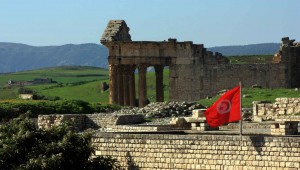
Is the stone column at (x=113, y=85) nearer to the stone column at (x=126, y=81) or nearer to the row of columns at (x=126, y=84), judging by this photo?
the row of columns at (x=126, y=84)

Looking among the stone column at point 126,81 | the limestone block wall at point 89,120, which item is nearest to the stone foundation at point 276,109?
the limestone block wall at point 89,120

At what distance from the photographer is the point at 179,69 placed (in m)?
52.5

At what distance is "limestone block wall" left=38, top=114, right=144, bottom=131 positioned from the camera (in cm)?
3849

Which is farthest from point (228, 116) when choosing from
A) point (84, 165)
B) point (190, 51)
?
point (190, 51)

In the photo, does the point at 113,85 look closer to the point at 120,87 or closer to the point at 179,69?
the point at 120,87

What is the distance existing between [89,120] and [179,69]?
13072 millimetres

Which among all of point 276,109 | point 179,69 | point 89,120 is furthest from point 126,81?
point 276,109

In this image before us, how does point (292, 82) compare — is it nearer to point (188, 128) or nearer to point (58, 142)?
point (188, 128)

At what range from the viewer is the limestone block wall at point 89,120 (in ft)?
126

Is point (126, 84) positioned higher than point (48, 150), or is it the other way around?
point (126, 84)

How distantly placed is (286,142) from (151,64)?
29.0 metres

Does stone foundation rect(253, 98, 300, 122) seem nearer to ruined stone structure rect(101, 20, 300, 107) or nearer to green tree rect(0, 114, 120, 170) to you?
green tree rect(0, 114, 120, 170)

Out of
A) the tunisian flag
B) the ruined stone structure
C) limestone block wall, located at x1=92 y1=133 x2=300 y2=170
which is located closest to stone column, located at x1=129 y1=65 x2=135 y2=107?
the ruined stone structure

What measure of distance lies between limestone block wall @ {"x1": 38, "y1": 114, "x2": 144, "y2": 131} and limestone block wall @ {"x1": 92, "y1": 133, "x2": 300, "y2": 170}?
34.2ft
